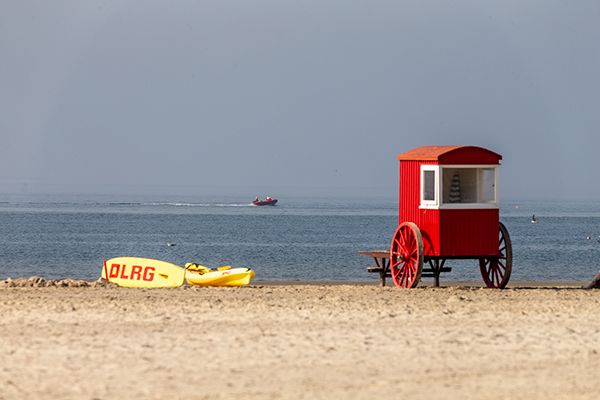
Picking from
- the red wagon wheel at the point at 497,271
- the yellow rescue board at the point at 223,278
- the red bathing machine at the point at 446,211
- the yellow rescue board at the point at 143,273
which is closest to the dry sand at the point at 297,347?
the red bathing machine at the point at 446,211

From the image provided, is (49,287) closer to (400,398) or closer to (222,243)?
(400,398)

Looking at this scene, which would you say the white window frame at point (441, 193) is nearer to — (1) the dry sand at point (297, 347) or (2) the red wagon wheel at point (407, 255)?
(2) the red wagon wheel at point (407, 255)

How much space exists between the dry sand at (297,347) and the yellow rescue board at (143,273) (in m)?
4.87

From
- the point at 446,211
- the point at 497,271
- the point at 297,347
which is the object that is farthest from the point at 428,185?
the point at 297,347

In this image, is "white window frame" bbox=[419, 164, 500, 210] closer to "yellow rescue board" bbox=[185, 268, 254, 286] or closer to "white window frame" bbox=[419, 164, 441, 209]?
"white window frame" bbox=[419, 164, 441, 209]

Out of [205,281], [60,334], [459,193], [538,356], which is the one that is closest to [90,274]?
[205,281]

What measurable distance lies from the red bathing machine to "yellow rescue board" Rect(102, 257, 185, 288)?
508 centimetres

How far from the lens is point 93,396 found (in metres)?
13.5

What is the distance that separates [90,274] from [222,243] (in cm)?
3430

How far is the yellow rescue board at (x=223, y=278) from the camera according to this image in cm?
2795

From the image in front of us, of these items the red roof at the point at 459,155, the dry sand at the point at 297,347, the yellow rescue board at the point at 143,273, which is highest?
the red roof at the point at 459,155

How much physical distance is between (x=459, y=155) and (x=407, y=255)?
238 centimetres

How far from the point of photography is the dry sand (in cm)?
1411

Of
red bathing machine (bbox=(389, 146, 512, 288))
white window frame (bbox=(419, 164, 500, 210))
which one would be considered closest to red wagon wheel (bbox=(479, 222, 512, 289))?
red bathing machine (bbox=(389, 146, 512, 288))
